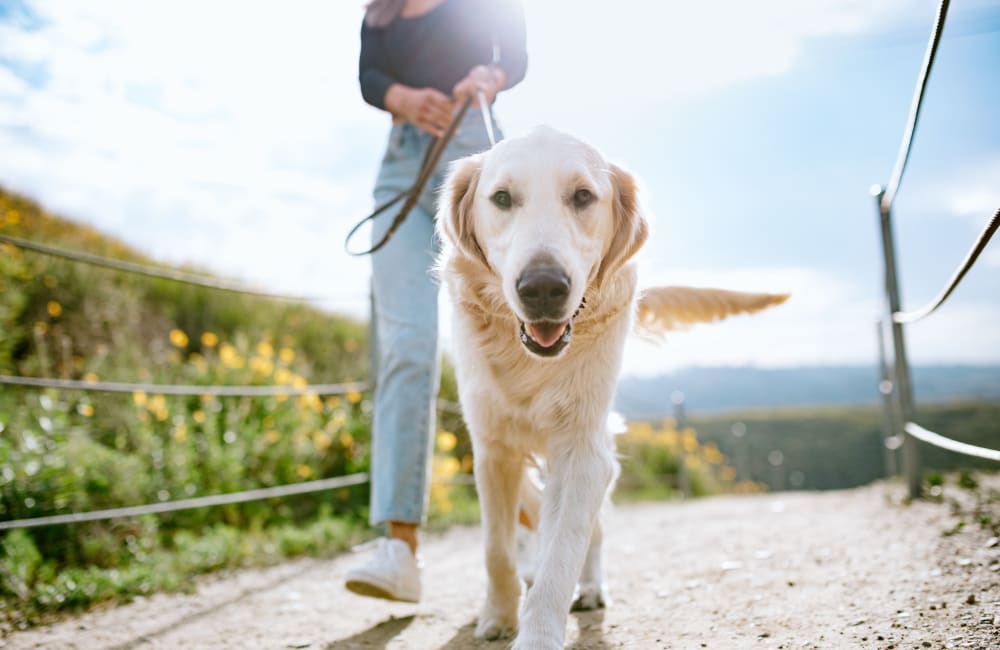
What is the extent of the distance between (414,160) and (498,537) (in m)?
1.37

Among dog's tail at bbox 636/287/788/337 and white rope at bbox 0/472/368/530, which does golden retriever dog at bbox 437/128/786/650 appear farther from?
white rope at bbox 0/472/368/530

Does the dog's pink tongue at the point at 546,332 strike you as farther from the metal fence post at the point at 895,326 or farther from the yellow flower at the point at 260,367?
the yellow flower at the point at 260,367

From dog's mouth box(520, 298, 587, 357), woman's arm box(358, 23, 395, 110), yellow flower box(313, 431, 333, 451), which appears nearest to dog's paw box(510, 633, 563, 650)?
dog's mouth box(520, 298, 587, 357)

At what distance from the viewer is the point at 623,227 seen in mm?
2098

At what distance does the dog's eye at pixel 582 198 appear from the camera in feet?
6.42

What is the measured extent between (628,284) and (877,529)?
224 cm

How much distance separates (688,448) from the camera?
9.73 meters

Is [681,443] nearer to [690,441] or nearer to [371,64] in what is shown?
[690,441]

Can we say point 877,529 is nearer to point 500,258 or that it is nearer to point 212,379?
point 500,258

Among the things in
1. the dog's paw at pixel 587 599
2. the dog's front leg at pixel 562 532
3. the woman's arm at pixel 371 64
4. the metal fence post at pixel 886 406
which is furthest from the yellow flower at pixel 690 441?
the dog's front leg at pixel 562 532

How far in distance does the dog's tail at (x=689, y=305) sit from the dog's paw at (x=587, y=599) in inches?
37.0

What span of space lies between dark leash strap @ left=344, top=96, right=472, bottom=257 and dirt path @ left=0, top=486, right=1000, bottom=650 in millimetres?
1292

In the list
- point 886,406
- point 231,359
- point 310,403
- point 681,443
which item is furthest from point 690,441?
point 231,359

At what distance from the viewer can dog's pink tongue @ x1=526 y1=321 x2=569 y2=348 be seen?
71.6 inches
